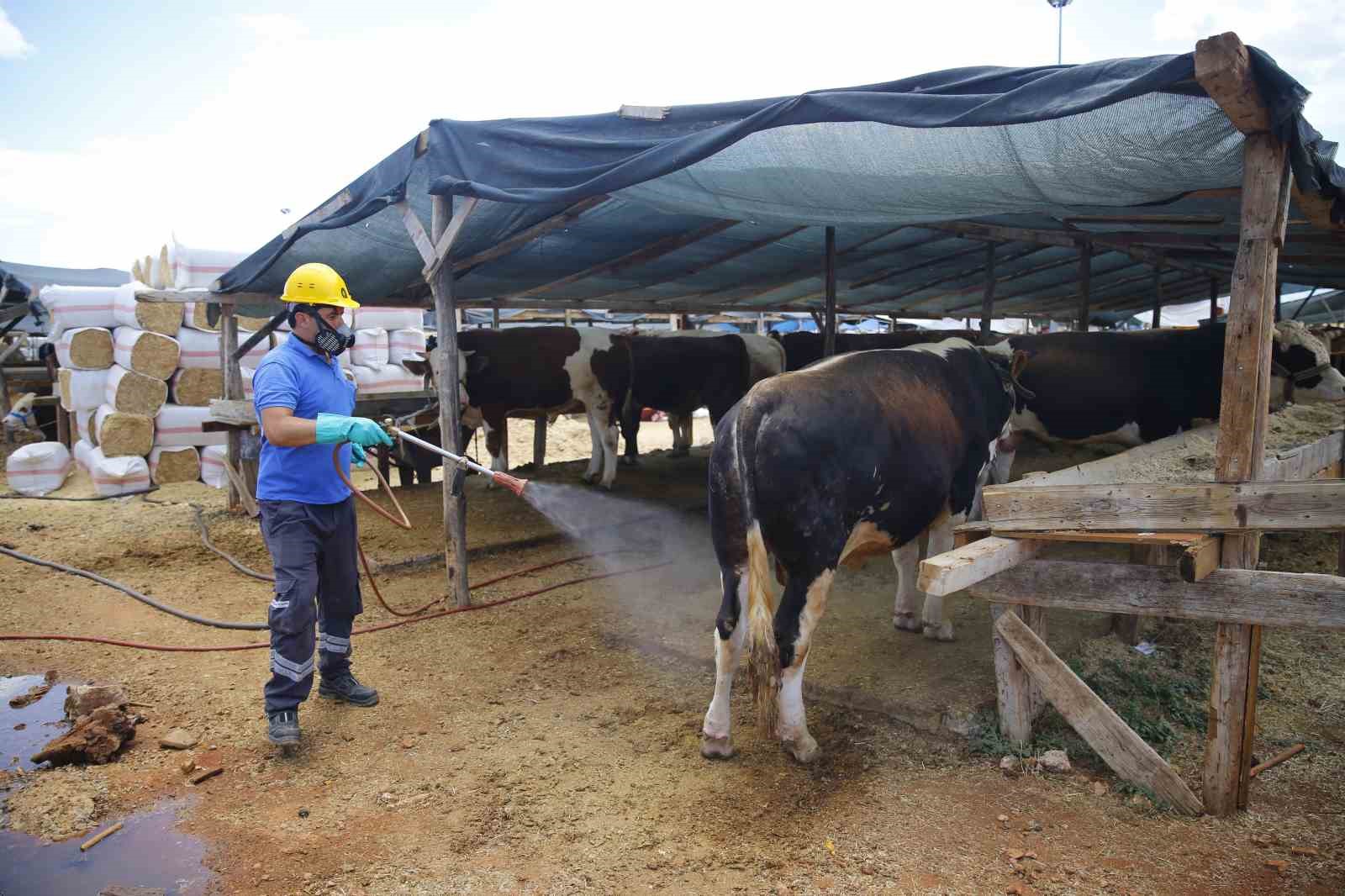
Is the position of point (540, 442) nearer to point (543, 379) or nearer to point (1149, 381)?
point (543, 379)

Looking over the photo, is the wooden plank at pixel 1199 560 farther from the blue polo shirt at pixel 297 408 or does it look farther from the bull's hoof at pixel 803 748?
the blue polo shirt at pixel 297 408

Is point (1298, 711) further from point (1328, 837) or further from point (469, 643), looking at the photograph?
point (469, 643)

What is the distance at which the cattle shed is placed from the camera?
305 cm

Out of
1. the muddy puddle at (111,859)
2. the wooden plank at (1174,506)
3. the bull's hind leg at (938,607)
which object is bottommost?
the muddy puddle at (111,859)

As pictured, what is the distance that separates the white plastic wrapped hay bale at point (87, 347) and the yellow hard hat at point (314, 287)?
30.0 ft

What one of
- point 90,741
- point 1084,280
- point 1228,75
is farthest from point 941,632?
point 1084,280

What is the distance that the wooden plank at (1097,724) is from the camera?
3398 mm

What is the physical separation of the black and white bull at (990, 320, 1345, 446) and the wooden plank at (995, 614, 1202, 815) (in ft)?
15.5

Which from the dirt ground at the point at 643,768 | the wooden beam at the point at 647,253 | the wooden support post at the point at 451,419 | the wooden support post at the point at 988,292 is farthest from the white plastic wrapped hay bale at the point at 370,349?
the wooden support post at the point at 988,292

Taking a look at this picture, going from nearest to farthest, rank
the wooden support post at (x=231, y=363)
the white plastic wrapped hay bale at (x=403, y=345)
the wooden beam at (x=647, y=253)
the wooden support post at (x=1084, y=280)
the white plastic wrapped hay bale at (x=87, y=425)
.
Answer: the wooden beam at (x=647, y=253), the wooden support post at (x=231, y=363), the wooden support post at (x=1084, y=280), the white plastic wrapped hay bale at (x=87, y=425), the white plastic wrapped hay bale at (x=403, y=345)

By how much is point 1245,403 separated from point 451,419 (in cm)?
487

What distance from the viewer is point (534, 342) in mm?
10328

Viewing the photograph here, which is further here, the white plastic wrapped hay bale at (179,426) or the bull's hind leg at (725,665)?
the white plastic wrapped hay bale at (179,426)

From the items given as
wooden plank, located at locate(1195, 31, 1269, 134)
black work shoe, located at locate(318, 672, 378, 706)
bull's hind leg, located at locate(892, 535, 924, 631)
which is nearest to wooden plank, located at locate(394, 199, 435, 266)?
black work shoe, located at locate(318, 672, 378, 706)
